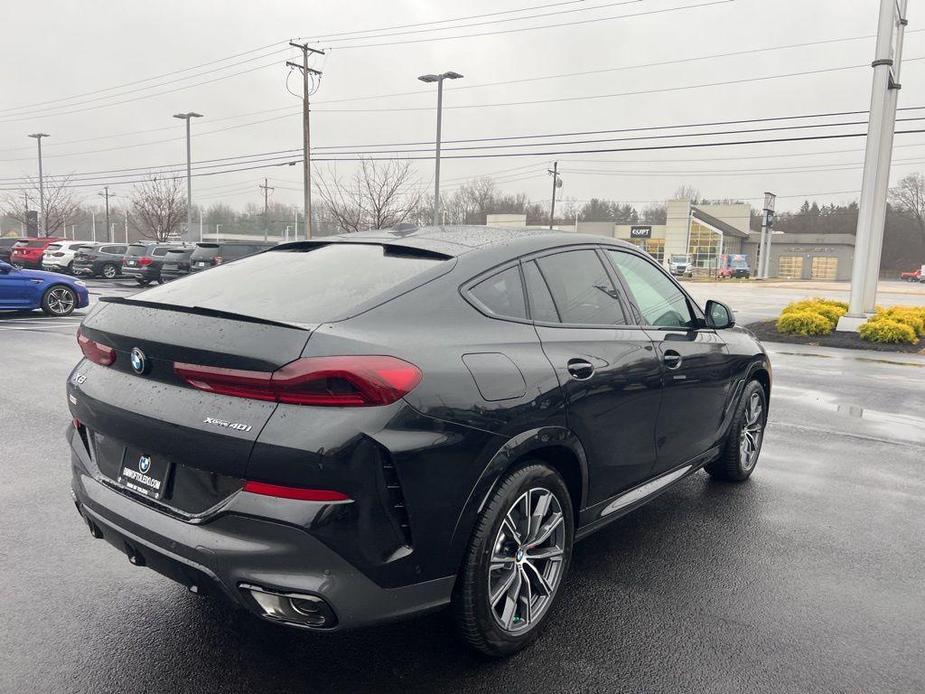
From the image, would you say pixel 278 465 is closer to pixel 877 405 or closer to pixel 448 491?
pixel 448 491

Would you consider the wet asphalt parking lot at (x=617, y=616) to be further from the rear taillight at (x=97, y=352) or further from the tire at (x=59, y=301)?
the tire at (x=59, y=301)

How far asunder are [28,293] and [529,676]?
15.4 metres

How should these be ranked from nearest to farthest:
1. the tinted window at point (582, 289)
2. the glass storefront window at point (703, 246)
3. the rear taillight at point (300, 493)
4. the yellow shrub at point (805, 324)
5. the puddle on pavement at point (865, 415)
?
the rear taillight at point (300, 493) → the tinted window at point (582, 289) → the puddle on pavement at point (865, 415) → the yellow shrub at point (805, 324) → the glass storefront window at point (703, 246)

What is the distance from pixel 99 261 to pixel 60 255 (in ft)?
8.14

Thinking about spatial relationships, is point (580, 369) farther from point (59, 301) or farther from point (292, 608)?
point (59, 301)

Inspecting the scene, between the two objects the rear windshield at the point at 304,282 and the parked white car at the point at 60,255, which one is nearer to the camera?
the rear windshield at the point at 304,282

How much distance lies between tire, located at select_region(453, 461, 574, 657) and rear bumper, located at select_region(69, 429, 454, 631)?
0.17 meters

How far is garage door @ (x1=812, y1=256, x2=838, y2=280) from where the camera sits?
76312 mm

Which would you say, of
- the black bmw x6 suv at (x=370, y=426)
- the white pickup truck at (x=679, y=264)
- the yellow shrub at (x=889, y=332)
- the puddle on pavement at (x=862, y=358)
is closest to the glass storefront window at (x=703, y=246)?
the white pickup truck at (x=679, y=264)

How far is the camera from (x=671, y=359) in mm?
3797

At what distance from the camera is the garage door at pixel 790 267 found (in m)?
79.1

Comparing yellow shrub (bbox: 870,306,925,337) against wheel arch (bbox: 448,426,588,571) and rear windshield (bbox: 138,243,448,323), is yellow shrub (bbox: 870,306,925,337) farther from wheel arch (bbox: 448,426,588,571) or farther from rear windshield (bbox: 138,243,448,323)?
rear windshield (bbox: 138,243,448,323)

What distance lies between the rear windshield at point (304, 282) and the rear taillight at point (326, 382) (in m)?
0.24

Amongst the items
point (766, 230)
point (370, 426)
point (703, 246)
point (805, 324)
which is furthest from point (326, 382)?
point (703, 246)
